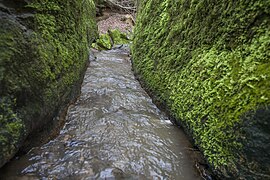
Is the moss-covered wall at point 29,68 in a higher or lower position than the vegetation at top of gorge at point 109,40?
higher

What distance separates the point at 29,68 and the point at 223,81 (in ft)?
7.69

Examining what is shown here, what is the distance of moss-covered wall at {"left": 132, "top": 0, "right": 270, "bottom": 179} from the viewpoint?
6.92 ft

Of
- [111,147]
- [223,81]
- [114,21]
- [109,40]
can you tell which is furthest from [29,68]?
[114,21]

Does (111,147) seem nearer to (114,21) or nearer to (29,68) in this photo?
(29,68)

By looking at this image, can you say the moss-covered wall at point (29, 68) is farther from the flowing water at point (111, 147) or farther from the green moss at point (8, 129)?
the flowing water at point (111, 147)

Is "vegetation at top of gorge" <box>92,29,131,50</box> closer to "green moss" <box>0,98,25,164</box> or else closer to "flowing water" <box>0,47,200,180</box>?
"flowing water" <box>0,47,200,180</box>

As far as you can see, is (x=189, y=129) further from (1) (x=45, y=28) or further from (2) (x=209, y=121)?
(1) (x=45, y=28)

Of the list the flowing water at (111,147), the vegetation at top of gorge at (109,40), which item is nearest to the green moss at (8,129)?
the flowing water at (111,147)

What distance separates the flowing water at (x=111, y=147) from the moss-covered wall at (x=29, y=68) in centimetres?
39

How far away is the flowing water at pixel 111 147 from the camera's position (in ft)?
8.59

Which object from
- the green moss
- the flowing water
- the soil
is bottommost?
the soil

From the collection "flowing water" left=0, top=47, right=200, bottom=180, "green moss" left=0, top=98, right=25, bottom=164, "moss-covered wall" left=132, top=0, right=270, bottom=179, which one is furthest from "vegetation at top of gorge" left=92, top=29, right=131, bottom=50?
"green moss" left=0, top=98, right=25, bottom=164

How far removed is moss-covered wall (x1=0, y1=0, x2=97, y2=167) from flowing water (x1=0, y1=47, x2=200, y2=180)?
39 cm

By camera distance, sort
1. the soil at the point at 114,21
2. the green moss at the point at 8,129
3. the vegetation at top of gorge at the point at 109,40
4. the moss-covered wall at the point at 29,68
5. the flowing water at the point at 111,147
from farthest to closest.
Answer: the soil at the point at 114,21, the vegetation at top of gorge at the point at 109,40, the flowing water at the point at 111,147, the moss-covered wall at the point at 29,68, the green moss at the point at 8,129
